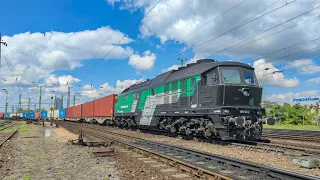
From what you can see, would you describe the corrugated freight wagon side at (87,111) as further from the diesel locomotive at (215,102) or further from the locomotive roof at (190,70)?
the diesel locomotive at (215,102)

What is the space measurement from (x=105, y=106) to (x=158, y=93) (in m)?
17.3

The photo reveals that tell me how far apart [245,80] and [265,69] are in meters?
10.9

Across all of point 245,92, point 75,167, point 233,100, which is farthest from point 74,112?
point 75,167

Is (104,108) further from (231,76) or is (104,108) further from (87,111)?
(231,76)

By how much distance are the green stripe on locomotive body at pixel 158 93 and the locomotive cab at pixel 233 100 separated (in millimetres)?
1095

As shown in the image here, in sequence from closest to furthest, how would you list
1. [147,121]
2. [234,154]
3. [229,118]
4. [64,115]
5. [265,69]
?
[234,154] < [229,118] < [147,121] < [265,69] < [64,115]

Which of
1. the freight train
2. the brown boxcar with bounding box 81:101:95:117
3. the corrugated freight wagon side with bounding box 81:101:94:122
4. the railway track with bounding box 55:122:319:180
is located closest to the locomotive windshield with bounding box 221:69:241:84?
the freight train

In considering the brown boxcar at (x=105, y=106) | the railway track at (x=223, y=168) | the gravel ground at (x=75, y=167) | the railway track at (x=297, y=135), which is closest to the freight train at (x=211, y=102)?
the railway track at (x=223, y=168)

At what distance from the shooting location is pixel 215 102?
14.6 meters

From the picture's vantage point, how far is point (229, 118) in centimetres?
1395

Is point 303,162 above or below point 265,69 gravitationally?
below

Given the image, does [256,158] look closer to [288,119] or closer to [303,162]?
[303,162]

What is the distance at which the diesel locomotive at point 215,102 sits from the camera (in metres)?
14.2

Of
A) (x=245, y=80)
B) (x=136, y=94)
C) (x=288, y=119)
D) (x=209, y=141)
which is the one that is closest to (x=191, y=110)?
(x=209, y=141)
